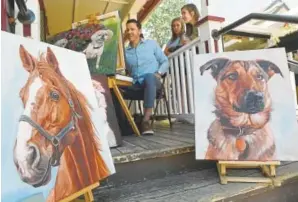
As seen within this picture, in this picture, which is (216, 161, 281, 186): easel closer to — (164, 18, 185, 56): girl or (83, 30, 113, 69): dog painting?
(83, 30, 113, 69): dog painting

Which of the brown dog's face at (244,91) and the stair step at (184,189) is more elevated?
the brown dog's face at (244,91)

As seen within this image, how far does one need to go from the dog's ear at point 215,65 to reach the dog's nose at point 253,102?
21 cm

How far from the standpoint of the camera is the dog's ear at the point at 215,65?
1.52 m

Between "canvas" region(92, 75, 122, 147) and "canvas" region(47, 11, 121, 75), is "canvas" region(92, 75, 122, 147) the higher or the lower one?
the lower one

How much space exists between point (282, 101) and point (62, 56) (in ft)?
3.74

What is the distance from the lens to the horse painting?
2.52 ft

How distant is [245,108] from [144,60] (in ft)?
3.85

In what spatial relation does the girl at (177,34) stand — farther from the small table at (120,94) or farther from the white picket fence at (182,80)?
the small table at (120,94)

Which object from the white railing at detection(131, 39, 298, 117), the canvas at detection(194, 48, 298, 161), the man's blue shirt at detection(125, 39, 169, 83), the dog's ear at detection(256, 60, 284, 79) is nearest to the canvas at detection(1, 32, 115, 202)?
the canvas at detection(194, 48, 298, 161)

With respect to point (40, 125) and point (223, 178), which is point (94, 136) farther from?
point (223, 178)

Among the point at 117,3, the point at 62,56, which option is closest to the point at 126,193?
the point at 62,56

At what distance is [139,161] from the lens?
4.58ft

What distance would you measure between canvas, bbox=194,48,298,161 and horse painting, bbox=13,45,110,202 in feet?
2.05

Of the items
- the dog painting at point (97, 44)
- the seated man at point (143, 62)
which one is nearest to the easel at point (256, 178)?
the seated man at point (143, 62)
